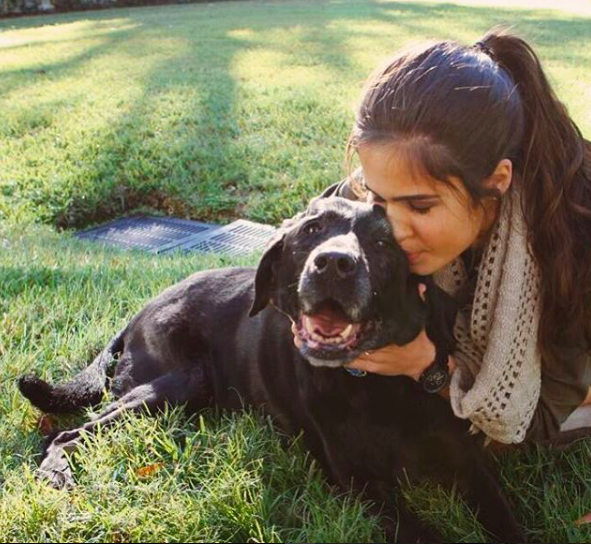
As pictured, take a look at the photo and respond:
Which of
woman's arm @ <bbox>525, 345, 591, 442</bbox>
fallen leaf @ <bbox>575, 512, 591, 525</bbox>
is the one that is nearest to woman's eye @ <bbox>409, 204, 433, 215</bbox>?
woman's arm @ <bbox>525, 345, 591, 442</bbox>

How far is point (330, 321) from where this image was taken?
2.25 metres

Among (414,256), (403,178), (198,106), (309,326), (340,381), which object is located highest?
(403,178)

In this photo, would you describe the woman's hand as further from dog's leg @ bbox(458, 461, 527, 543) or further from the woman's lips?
dog's leg @ bbox(458, 461, 527, 543)

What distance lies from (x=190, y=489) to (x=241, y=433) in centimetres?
32

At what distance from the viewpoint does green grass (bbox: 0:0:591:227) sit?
593cm

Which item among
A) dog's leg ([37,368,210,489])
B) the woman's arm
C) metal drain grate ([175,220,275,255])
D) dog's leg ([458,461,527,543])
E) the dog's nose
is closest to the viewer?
the dog's nose

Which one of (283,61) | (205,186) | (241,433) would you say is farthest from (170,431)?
(283,61)

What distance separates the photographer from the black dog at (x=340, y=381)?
7.29 feet

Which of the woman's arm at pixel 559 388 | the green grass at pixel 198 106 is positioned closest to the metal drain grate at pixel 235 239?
the green grass at pixel 198 106

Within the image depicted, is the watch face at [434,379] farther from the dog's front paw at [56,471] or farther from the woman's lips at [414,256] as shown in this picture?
the dog's front paw at [56,471]

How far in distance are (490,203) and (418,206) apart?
0.86 ft

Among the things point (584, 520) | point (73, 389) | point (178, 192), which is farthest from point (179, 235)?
point (584, 520)

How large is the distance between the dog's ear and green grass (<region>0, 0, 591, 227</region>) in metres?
0.97

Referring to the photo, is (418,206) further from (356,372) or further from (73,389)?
(73,389)
